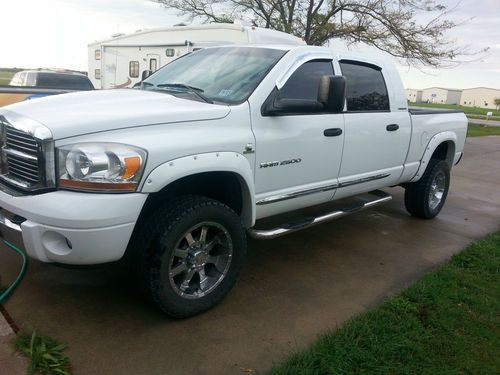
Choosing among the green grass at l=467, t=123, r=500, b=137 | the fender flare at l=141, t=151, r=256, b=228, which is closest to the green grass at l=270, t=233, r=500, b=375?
the fender flare at l=141, t=151, r=256, b=228

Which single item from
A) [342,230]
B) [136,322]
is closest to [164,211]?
[136,322]

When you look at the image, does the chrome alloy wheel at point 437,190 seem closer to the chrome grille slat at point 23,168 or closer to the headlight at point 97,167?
the headlight at point 97,167

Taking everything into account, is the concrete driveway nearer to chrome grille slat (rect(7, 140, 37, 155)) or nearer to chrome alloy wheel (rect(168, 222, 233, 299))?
chrome alloy wheel (rect(168, 222, 233, 299))

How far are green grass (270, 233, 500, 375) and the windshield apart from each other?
1839mm

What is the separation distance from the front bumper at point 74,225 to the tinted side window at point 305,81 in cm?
167

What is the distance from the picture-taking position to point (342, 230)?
539 cm

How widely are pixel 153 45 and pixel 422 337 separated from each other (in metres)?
11.1

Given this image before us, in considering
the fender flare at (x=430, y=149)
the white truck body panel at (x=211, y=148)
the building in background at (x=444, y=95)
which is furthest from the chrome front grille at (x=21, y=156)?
the building in background at (x=444, y=95)

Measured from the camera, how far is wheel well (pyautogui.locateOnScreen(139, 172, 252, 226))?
311 cm

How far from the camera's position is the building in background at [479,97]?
448ft

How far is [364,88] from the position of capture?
4629mm

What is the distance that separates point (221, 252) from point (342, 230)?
2.43 m

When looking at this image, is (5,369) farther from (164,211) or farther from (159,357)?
(164,211)

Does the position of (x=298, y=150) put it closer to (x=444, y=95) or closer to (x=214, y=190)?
(x=214, y=190)
